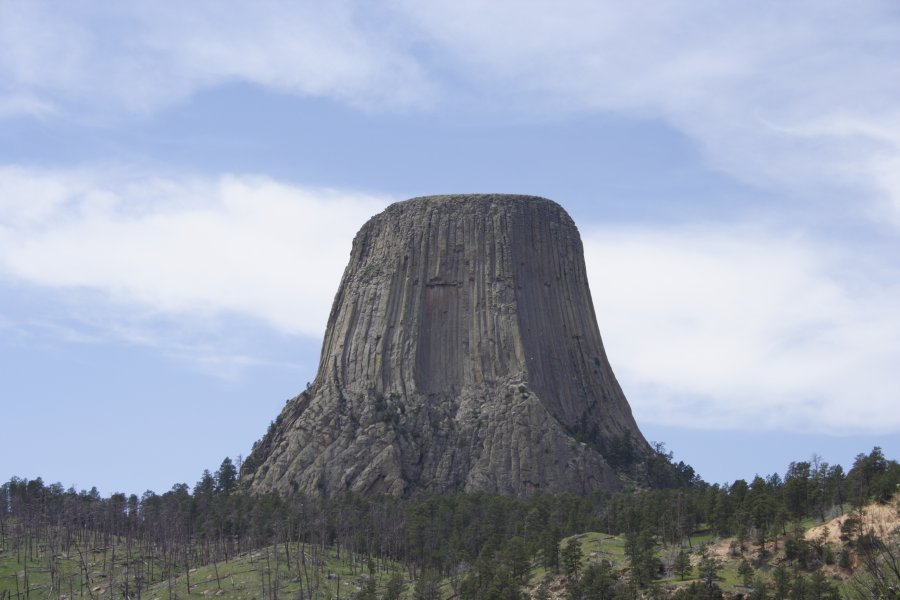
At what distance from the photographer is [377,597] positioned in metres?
136

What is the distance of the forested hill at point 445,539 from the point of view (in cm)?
12744

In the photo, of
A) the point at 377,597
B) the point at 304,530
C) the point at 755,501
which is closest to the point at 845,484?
the point at 755,501

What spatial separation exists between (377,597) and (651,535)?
95.8ft

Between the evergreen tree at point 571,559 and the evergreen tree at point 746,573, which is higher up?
the evergreen tree at point 571,559

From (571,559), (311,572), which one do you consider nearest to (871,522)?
(571,559)

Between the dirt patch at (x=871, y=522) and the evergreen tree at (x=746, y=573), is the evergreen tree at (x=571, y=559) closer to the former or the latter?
the evergreen tree at (x=746, y=573)

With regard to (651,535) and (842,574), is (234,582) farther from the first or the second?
(842,574)

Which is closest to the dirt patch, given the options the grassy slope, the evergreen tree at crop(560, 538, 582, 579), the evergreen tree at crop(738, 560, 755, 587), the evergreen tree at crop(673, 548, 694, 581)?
the grassy slope

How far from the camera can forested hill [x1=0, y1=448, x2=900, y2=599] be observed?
12744 centimetres

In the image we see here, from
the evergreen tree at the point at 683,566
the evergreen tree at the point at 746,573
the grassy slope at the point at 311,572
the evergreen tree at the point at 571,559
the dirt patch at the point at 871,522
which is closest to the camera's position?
the evergreen tree at the point at 746,573

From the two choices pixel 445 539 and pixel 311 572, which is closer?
pixel 311 572

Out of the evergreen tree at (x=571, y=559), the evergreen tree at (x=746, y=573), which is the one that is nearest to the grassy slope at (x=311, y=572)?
the evergreen tree at (x=746, y=573)

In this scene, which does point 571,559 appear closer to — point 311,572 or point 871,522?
point 871,522

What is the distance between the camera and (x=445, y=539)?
517 ft
